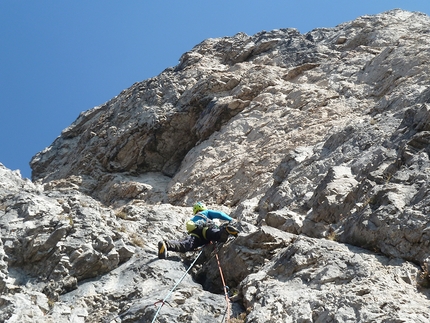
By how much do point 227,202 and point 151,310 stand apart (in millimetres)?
10360

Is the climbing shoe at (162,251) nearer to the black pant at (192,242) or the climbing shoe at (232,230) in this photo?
the black pant at (192,242)

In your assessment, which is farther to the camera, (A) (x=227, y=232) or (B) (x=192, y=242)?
(B) (x=192, y=242)

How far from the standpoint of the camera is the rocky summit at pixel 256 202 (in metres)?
8.39

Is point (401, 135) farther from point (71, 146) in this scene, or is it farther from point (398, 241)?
point (71, 146)

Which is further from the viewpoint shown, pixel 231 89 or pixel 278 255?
pixel 231 89

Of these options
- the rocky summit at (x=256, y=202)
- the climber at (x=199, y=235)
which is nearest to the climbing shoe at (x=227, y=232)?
Answer: the climber at (x=199, y=235)

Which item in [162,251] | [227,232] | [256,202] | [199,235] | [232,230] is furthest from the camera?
[256,202]

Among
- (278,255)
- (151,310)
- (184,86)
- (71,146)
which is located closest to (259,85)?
(184,86)

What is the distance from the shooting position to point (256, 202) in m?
15.9

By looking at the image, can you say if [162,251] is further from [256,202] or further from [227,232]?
[256,202]

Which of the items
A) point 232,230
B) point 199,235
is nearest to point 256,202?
point 199,235

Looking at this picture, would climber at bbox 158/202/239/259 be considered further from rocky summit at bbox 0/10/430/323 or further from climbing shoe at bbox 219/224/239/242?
rocky summit at bbox 0/10/430/323

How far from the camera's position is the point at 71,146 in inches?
1225

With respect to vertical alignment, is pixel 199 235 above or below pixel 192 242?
above
